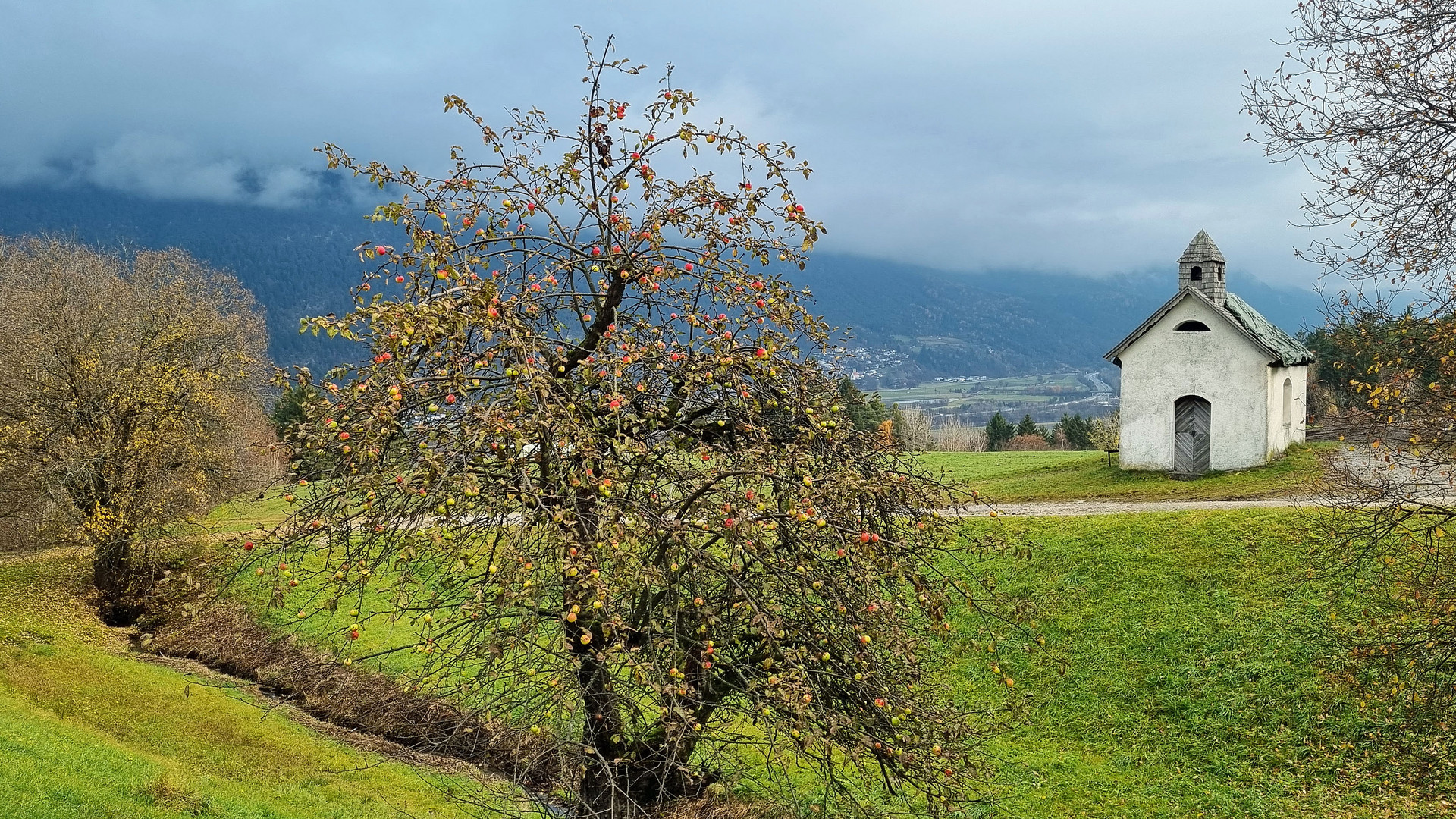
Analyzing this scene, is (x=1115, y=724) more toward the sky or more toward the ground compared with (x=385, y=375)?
more toward the ground

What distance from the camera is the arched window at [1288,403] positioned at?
31250 millimetres

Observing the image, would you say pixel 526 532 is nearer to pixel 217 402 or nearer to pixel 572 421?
pixel 572 421

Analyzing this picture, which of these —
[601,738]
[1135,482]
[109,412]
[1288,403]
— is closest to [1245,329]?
[1288,403]

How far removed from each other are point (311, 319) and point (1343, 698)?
1709cm

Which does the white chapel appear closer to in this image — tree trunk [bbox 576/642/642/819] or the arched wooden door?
the arched wooden door

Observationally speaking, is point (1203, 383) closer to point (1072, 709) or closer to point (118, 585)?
point (1072, 709)

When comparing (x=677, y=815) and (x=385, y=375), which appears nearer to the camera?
(x=385, y=375)

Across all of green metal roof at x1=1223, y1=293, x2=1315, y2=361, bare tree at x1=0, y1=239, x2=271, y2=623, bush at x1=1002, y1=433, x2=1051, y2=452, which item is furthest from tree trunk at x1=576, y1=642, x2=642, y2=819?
bush at x1=1002, y1=433, x2=1051, y2=452

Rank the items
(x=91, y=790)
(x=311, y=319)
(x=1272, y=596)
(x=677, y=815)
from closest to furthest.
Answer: (x=311, y=319)
(x=677, y=815)
(x=91, y=790)
(x=1272, y=596)

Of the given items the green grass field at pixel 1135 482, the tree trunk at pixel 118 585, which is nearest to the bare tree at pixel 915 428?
the green grass field at pixel 1135 482

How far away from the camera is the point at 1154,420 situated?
31.2 m

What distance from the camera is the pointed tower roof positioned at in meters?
31.1

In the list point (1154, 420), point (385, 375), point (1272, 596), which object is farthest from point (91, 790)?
point (1154, 420)

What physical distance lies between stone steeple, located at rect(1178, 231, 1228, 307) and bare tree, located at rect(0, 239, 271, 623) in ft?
94.3
